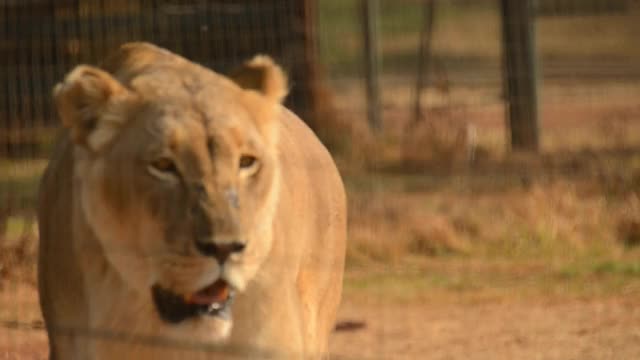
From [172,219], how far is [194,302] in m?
0.21

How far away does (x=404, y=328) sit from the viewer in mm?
7832

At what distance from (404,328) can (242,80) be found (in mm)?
3408

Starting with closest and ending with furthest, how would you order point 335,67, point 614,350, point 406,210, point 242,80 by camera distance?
point 242,80 < point 614,350 < point 406,210 < point 335,67

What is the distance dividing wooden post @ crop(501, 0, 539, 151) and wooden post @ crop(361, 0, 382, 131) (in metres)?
1.18

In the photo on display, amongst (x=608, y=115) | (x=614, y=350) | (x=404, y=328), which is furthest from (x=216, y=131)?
(x=608, y=115)

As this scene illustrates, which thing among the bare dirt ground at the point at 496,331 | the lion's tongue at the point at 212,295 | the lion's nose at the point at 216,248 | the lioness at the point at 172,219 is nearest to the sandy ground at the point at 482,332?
the bare dirt ground at the point at 496,331

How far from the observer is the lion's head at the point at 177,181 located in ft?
12.8

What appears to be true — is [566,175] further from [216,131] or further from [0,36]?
[216,131]

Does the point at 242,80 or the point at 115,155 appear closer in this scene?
the point at 115,155

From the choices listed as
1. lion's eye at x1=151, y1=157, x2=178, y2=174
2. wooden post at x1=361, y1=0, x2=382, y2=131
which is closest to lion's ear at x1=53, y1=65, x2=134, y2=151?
lion's eye at x1=151, y1=157, x2=178, y2=174

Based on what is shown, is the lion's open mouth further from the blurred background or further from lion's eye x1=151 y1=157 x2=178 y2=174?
the blurred background

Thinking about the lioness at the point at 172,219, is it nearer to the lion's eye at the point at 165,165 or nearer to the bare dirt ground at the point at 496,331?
the lion's eye at the point at 165,165

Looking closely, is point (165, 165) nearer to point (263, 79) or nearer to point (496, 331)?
point (263, 79)

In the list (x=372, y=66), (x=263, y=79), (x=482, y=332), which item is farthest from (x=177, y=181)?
(x=372, y=66)
